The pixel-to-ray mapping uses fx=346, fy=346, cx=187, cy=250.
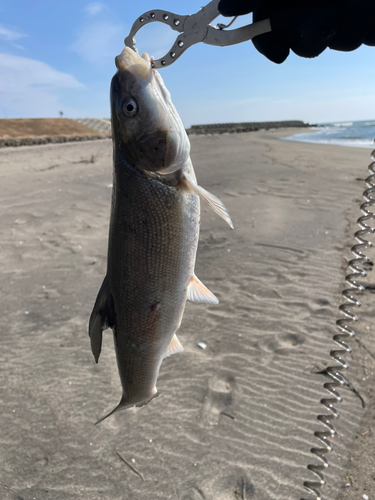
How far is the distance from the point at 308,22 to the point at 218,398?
3418 millimetres

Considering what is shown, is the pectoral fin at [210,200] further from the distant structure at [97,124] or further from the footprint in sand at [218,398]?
the distant structure at [97,124]

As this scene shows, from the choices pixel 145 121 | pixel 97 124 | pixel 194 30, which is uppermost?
pixel 97 124

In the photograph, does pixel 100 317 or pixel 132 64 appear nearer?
pixel 132 64

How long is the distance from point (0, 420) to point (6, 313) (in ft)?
6.45

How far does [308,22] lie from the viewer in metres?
1.98

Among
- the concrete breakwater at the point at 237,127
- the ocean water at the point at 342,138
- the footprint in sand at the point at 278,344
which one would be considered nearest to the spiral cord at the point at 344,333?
the footprint in sand at the point at 278,344

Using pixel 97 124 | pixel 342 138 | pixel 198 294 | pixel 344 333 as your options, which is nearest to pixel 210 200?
pixel 198 294

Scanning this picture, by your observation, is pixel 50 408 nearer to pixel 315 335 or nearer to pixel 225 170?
pixel 315 335

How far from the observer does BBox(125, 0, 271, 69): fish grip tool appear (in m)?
1.99

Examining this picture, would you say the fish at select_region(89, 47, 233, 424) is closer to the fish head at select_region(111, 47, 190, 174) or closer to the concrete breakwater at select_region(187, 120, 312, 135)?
the fish head at select_region(111, 47, 190, 174)

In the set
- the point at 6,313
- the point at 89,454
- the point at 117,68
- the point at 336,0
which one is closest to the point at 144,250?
the point at 117,68

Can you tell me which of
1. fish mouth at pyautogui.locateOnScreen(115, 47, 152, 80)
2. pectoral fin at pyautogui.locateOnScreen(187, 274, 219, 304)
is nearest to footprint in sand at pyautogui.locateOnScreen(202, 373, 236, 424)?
pectoral fin at pyautogui.locateOnScreen(187, 274, 219, 304)

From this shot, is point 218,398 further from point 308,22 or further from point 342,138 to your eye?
point 342,138

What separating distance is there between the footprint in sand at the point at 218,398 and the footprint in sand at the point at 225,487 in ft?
1.74
